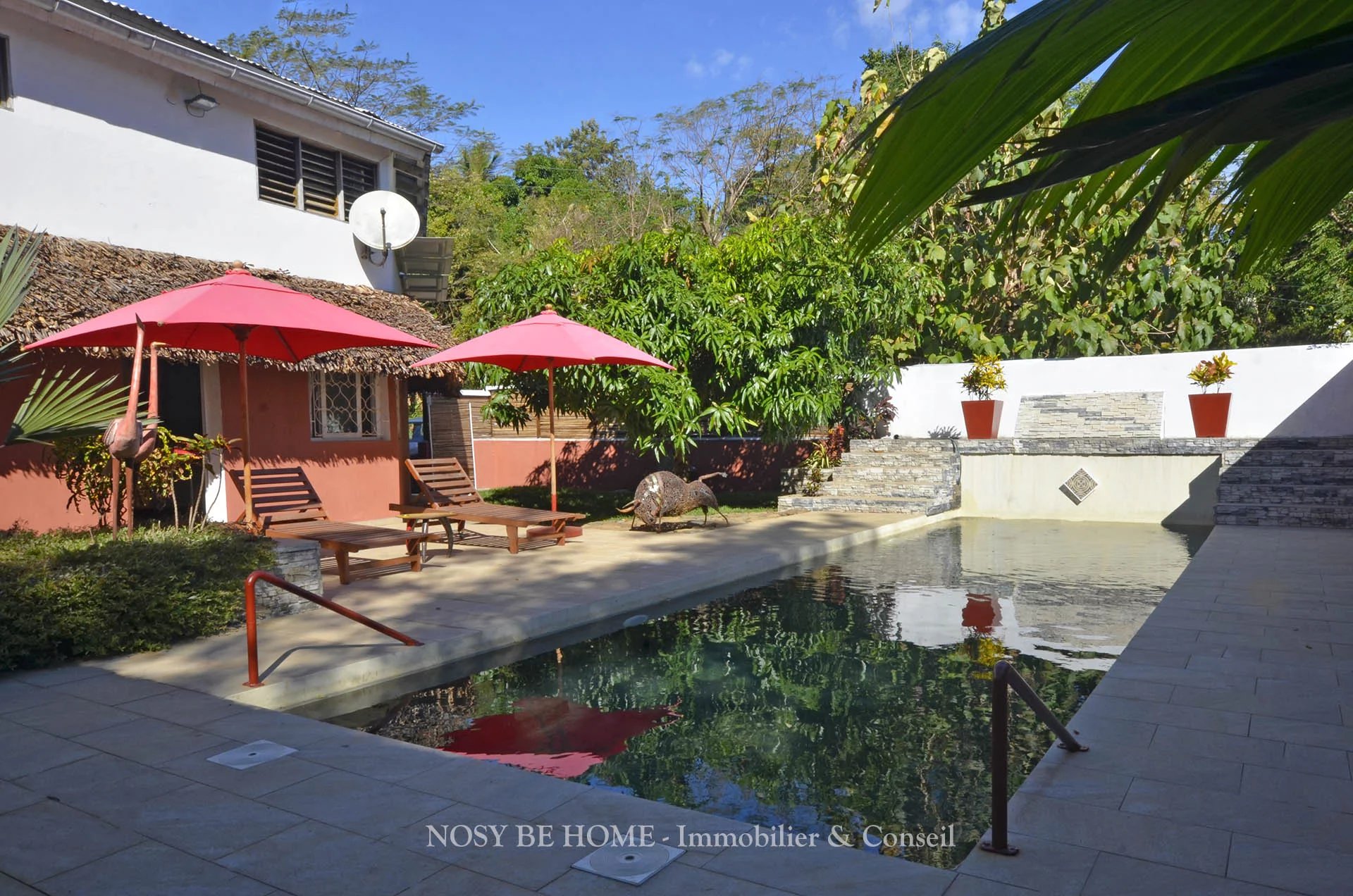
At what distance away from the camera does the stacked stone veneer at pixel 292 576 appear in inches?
278

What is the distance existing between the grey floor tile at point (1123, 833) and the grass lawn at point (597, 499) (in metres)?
10.5

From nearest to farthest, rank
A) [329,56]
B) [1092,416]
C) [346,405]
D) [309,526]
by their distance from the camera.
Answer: [309,526] < [346,405] < [1092,416] < [329,56]

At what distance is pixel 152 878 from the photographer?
10.1 ft

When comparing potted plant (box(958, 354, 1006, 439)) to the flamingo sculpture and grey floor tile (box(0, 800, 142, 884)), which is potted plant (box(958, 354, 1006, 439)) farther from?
grey floor tile (box(0, 800, 142, 884))

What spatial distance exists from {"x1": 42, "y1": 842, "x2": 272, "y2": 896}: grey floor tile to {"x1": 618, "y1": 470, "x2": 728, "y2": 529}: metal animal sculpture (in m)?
8.79

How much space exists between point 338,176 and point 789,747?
11.9 m

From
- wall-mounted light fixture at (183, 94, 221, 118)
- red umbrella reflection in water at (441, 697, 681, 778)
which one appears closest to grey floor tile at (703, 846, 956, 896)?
red umbrella reflection in water at (441, 697, 681, 778)

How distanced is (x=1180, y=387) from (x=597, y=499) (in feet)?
33.4

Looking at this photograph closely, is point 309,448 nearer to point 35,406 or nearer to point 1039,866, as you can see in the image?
point 35,406

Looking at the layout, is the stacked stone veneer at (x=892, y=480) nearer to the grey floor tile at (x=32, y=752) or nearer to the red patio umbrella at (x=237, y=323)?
the red patio umbrella at (x=237, y=323)

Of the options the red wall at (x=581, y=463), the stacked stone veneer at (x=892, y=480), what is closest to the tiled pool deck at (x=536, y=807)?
the stacked stone veneer at (x=892, y=480)

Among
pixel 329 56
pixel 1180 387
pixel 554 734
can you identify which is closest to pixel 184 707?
pixel 554 734

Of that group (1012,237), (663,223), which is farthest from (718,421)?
(663,223)

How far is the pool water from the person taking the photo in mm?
4262
